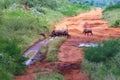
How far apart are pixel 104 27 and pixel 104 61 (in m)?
18.5

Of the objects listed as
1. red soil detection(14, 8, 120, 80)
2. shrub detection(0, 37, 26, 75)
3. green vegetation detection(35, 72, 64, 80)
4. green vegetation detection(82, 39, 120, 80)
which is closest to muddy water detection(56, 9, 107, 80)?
red soil detection(14, 8, 120, 80)

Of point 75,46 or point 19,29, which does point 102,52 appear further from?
point 19,29

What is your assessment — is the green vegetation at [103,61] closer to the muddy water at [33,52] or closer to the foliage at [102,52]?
the foliage at [102,52]

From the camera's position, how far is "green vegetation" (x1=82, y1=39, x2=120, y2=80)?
50.9ft

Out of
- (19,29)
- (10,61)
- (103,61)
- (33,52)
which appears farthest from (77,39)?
(103,61)

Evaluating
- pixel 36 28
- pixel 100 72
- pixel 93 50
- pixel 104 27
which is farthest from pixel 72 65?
pixel 104 27

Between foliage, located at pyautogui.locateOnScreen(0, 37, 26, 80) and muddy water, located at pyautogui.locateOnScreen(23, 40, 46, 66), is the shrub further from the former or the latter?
muddy water, located at pyautogui.locateOnScreen(23, 40, 46, 66)

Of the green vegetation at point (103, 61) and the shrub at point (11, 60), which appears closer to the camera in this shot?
the green vegetation at point (103, 61)

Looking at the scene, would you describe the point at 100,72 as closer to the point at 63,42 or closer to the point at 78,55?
the point at 78,55

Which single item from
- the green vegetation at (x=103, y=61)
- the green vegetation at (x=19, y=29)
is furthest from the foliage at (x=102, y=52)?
the green vegetation at (x=19, y=29)

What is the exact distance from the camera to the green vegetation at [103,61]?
1551 cm

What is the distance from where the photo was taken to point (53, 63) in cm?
1964

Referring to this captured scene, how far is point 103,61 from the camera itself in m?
16.8

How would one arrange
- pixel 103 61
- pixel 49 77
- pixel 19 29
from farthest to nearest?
pixel 19 29 → pixel 103 61 → pixel 49 77
